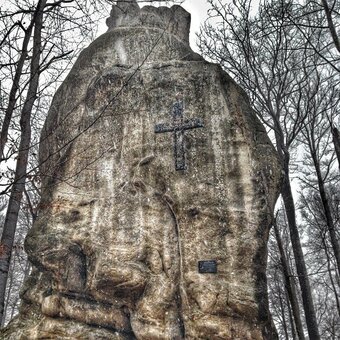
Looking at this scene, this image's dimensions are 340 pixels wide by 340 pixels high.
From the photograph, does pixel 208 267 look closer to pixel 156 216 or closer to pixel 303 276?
pixel 156 216

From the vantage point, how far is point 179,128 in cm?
728

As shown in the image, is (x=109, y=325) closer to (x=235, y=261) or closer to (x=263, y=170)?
(x=235, y=261)

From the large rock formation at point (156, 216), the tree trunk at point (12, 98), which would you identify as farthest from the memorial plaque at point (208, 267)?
the tree trunk at point (12, 98)

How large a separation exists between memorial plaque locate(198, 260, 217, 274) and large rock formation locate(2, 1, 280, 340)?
17 millimetres

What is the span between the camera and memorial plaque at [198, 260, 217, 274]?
6.18 m

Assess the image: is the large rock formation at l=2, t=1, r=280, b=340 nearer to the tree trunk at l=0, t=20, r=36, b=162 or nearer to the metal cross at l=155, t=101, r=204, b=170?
the metal cross at l=155, t=101, r=204, b=170

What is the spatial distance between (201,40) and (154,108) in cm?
289

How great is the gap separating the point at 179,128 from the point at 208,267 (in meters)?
2.75

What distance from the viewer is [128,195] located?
272 inches

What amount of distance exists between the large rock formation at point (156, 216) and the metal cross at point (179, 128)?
21mm

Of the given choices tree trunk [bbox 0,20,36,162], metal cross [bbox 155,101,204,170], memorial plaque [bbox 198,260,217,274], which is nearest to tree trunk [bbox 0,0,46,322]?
tree trunk [bbox 0,20,36,162]

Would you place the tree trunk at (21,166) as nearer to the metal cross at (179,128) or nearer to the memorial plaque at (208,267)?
the metal cross at (179,128)

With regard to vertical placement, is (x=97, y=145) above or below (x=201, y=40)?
below

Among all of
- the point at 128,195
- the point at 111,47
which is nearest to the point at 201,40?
the point at 111,47
